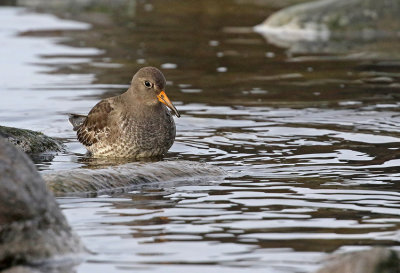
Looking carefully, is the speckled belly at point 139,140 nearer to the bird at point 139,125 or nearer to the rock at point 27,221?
the bird at point 139,125

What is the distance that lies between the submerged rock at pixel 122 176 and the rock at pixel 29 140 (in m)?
1.93

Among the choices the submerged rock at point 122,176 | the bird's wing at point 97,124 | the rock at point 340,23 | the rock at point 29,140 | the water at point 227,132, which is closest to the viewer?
the water at point 227,132

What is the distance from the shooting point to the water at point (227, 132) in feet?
21.8

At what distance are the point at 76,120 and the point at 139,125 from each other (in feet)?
4.32

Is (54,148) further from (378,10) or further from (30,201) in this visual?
(378,10)

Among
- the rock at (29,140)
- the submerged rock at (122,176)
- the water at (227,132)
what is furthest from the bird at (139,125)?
the submerged rock at (122,176)

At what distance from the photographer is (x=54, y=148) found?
35.4 feet

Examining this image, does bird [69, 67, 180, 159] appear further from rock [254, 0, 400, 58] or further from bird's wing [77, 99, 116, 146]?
rock [254, 0, 400, 58]

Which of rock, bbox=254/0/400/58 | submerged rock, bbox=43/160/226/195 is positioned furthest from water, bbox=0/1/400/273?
rock, bbox=254/0/400/58

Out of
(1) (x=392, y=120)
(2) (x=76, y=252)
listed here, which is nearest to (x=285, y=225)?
(2) (x=76, y=252)

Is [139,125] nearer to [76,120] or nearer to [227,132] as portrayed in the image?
[76,120]

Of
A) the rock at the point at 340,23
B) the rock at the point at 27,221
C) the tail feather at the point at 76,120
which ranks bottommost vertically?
the rock at the point at 27,221

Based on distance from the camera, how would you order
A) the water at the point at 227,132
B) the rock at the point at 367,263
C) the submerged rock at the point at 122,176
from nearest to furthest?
the rock at the point at 367,263 → the water at the point at 227,132 → the submerged rock at the point at 122,176

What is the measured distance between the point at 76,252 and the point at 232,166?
358cm
